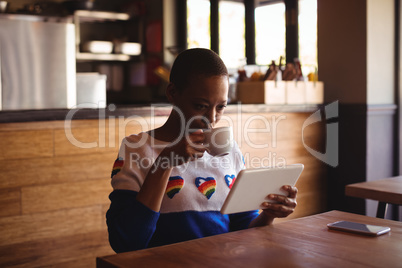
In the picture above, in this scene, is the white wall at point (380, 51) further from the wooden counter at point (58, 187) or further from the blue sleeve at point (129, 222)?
the blue sleeve at point (129, 222)

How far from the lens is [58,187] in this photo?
90.6 inches

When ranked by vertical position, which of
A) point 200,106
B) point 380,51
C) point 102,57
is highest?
point 102,57

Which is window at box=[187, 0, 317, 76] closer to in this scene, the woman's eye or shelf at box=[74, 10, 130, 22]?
shelf at box=[74, 10, 130, 22]

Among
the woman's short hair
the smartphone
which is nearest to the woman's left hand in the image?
the smartphone

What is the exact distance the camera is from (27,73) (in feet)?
14.0

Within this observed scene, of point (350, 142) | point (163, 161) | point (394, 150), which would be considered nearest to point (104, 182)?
point (163, 161)

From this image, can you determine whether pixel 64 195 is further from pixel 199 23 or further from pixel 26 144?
pixel 199 23

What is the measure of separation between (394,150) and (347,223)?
2.32 m

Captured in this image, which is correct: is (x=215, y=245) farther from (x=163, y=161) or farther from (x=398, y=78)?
(x=398, y=78)

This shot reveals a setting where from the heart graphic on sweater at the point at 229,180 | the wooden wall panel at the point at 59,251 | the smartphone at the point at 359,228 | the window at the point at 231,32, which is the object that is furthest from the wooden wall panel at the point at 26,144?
the window at the point at 231,32

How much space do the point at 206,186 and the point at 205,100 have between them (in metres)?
0.25

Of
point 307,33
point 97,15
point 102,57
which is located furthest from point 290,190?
point 97,15

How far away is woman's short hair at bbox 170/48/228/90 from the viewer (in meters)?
1.32

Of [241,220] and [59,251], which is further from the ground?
[241,220]
